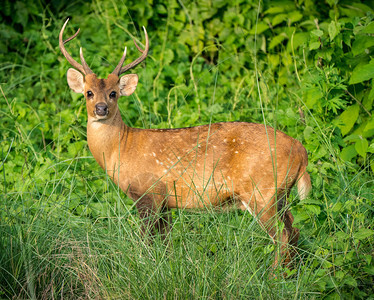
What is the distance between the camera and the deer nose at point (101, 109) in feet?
14.9

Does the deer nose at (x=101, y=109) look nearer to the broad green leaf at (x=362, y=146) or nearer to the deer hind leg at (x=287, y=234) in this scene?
the deer hind leg at (x=287, y=234)

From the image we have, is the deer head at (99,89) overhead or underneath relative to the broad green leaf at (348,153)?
overhead

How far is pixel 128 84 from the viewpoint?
5.00 metres

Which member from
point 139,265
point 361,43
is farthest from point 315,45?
point 139,265

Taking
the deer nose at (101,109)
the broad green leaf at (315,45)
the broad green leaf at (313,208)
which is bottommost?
the broad green leaf at (313,208)

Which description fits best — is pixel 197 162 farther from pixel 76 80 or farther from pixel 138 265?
pixel 138 265

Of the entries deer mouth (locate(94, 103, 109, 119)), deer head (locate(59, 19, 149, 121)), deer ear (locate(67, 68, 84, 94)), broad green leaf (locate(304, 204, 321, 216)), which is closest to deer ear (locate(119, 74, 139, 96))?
deer head (locate(59, 19, 149, 121))

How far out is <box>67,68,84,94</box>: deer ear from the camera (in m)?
4.82

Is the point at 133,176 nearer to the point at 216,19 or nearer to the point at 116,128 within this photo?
the point at 116,128

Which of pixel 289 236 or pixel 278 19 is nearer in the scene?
pixel 289 236

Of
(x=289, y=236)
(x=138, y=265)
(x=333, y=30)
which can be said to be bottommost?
(x=289, y=236)

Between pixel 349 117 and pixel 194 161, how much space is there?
144cm

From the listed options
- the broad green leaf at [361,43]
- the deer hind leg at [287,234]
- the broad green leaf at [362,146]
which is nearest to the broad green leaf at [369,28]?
the broad green leaf at [361,43]

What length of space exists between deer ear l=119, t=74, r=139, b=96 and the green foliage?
328mm
